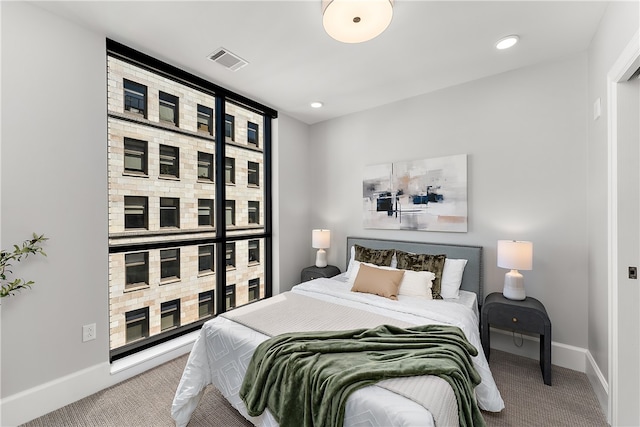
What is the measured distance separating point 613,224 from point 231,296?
141 inches

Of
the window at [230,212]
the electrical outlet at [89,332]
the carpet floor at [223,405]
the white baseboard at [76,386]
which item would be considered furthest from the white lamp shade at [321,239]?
the electrical outlet at [89,332]

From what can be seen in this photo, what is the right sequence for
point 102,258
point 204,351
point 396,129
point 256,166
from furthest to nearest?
point 256,166 → point 396,129 → point 102,258 → point 204,351

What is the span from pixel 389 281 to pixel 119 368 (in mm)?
2418

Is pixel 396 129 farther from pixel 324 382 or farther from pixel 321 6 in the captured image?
pixel 324 382

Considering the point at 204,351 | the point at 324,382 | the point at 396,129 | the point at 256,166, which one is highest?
the point at 396,129

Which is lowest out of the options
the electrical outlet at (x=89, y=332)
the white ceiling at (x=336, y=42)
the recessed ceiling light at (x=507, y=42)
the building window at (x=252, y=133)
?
the electrical outlet at (x=89, y=332)

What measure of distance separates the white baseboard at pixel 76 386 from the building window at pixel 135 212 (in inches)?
46.3

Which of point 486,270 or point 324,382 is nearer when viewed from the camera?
point 324,382

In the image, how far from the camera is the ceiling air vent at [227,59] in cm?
240

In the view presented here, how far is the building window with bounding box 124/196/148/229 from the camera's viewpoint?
8.49 ft

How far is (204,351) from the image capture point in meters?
1.95

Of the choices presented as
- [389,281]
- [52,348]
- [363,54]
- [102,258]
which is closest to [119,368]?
[52,348]

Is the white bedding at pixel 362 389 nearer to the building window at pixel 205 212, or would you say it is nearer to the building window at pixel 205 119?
the building window at pixel 205 212

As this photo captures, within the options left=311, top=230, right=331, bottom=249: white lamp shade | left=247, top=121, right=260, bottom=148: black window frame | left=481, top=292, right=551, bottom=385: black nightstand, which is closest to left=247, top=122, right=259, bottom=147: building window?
left=247, top=121, right=260, bottom=148: black window frame
